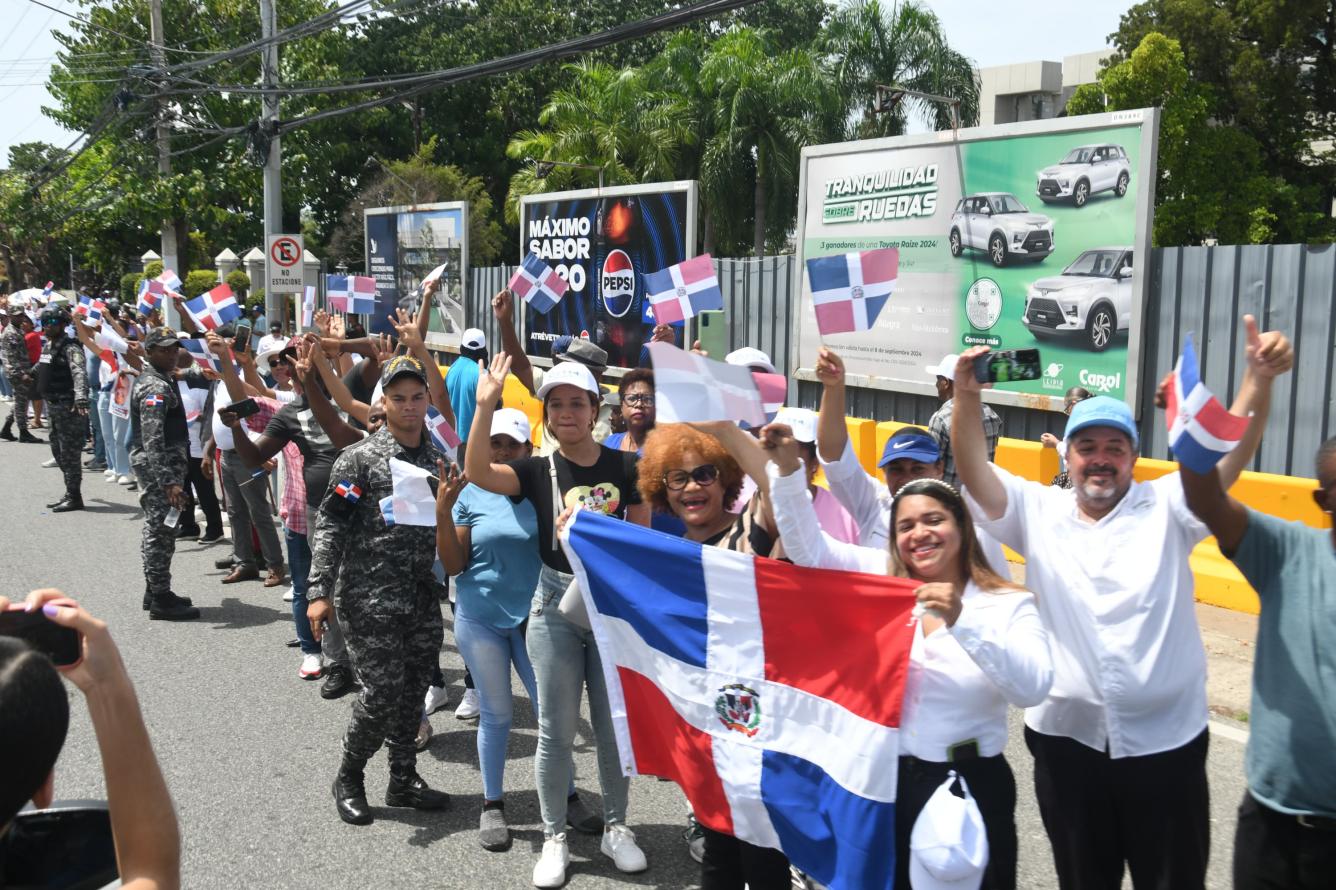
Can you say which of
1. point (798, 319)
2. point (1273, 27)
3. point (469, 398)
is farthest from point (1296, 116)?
point (469, 398)

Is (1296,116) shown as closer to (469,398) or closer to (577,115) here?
(577,115)

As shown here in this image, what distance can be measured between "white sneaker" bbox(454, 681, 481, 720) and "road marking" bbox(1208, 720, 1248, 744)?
3878 mm

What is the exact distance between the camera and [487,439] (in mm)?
4410

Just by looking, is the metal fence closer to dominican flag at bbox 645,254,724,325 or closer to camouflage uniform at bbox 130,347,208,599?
dominican flag at bbox 645,254,724,325

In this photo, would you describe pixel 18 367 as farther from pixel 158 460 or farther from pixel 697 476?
pixel 697 476

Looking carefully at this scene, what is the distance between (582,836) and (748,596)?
1955 millimetres

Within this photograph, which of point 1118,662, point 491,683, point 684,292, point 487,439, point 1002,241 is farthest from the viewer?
point 1002,241

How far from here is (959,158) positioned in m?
10.8

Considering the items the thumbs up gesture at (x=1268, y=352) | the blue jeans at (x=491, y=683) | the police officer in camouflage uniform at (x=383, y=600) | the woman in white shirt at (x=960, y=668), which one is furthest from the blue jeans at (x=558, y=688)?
the thumbs up gesture at (x=1268, y=352)

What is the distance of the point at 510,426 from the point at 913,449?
1.75 m

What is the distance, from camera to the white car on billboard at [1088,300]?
9438mm

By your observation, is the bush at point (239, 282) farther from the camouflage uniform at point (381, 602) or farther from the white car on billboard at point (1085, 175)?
the camouflage uniform at point (381, 602)

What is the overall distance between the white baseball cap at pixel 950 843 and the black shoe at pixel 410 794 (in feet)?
9.56

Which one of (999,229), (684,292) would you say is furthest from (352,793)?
Result: (999,229)
